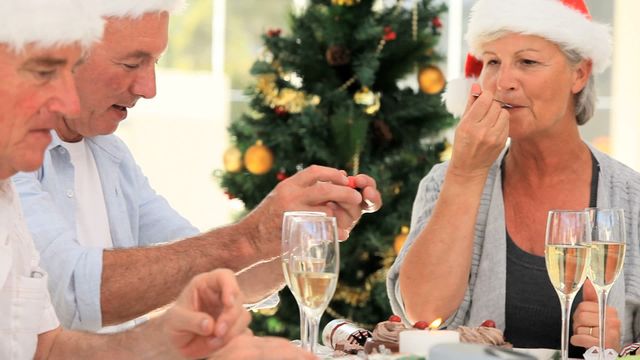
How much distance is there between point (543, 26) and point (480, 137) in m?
0.37

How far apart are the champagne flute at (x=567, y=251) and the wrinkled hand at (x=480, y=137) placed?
2.03 feet

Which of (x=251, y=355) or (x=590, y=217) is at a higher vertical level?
(x=590, y=217)

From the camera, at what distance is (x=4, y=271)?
169 cm

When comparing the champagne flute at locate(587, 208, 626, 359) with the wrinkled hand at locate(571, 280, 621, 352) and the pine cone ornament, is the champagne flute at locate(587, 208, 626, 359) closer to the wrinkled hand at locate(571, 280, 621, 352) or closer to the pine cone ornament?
the wrinkled hand at locate(571, 280, 621, 352)

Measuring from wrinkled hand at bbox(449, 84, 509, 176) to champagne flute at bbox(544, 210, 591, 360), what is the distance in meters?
0.62

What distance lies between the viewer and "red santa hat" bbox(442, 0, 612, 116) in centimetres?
265

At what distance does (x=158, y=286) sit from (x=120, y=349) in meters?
0.53

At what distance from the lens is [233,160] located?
4.16 m

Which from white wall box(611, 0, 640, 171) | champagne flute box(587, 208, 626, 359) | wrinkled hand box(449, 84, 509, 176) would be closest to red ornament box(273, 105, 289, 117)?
wrinkled hand box(449, 84, 509, 176)

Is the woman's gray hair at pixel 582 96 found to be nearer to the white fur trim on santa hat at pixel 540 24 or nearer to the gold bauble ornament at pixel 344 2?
the white fur trim on santa hat at pixel 540 24

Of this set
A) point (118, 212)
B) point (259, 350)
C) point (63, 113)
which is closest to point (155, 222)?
point (118, 212)

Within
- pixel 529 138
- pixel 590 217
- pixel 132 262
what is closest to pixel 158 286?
pixel 132 262

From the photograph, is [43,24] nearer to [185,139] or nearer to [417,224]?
[417,224]

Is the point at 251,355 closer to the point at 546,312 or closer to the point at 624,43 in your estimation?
the point at 546,312
